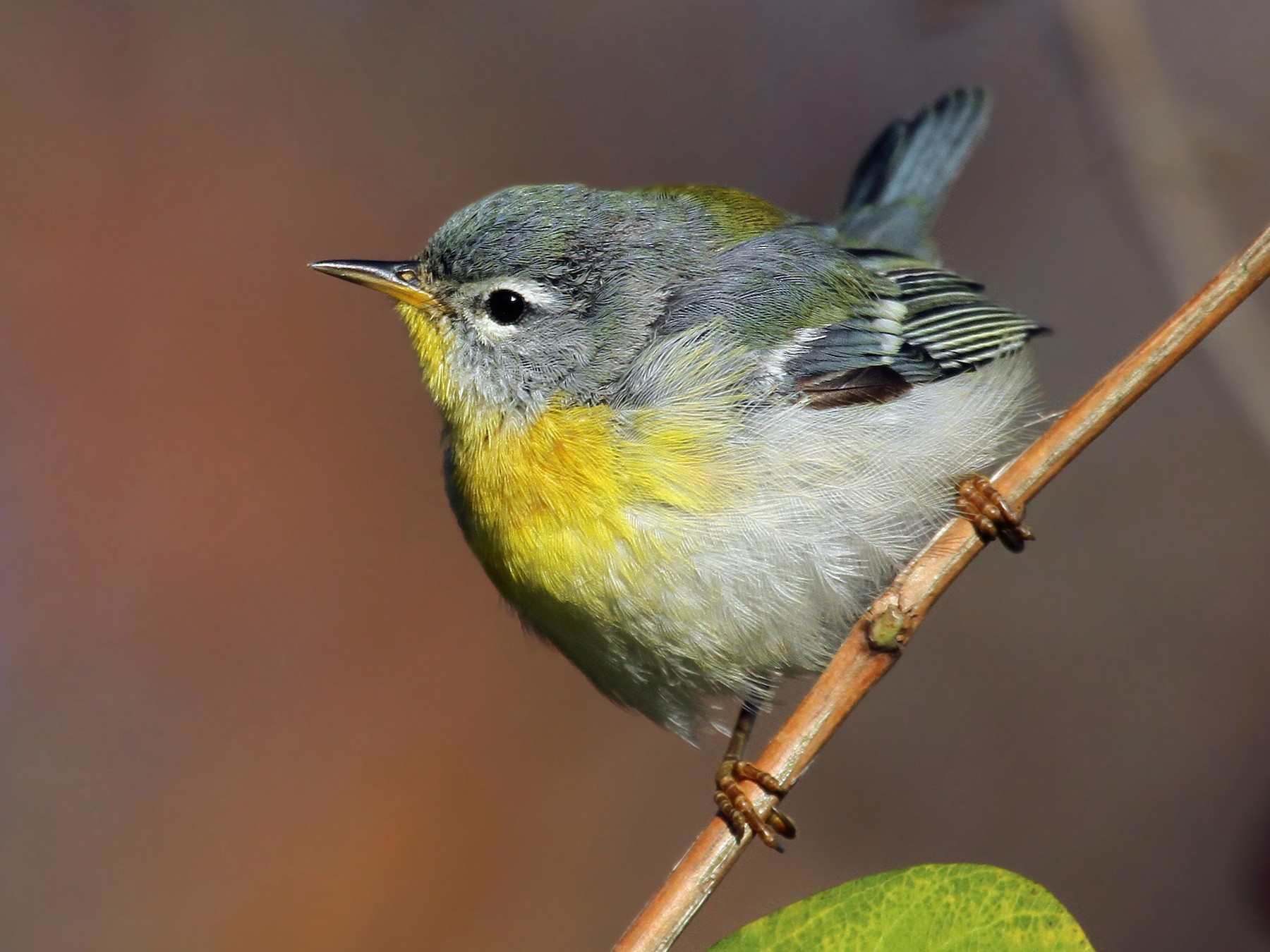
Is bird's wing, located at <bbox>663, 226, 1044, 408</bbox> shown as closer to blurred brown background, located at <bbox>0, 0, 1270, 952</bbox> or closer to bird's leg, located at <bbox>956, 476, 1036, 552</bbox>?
bird's leg, located at <bbox>956, 476, 1036, 552</bbox>

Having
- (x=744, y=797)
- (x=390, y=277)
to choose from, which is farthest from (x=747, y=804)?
(x=390, y=277)

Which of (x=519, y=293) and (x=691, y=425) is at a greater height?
(x=519, y=293)

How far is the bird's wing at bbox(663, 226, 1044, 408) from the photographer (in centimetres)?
253

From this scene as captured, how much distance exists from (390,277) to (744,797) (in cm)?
127

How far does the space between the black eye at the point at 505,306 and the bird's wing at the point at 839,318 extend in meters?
0.31

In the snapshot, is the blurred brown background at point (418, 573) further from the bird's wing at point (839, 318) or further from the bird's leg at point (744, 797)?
the bird's leg at point (744, 797)

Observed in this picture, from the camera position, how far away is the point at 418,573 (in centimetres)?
509

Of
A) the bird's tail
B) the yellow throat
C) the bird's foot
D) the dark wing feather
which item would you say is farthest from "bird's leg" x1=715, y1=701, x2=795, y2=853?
the bird's tail

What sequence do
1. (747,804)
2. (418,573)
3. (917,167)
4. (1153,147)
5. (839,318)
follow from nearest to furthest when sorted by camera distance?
(747,804), (839,318), (1153,147), (917,167), (418,573)

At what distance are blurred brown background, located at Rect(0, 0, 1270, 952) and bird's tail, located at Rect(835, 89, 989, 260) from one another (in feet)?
2.04

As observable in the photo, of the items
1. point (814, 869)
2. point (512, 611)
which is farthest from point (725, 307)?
point (814, 869)

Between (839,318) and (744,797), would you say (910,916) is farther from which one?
(839,318)

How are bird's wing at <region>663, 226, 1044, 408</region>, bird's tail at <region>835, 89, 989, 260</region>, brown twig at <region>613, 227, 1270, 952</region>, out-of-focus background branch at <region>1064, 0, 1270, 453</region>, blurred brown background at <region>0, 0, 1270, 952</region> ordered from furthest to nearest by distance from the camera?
blurred brown background at <region>0, 0, 1270, 952</region> → bird's tail at <region>835, 89, 989, 260</region> → out-of-focus background branch at <region>1064, 0, 1270, 453</region> → bird's wing at <region>663, 226, 1044, 408</region> → brown twig at <region>613, 227, 1270, 952</region>

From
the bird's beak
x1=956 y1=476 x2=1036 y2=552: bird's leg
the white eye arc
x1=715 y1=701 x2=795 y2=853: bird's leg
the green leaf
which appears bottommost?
x1=715 y1=701 x2=795 y2=853: bird's leg
